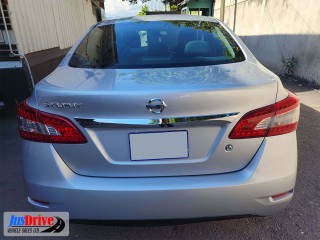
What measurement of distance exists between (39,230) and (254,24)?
10209 millimetres

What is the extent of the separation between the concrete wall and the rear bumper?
5300 millimetres

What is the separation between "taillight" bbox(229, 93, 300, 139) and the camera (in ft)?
5.16

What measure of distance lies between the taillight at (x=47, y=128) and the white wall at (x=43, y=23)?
345cm

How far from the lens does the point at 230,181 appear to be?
1612mm

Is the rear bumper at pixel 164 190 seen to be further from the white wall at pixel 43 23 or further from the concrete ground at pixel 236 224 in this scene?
the white wall at pixel 43 23

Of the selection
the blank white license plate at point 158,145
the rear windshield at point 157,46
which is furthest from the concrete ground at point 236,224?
the rear windshield at point 157,46

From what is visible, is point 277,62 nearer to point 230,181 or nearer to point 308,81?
point 308,81

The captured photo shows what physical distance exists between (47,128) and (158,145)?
62 centimetres

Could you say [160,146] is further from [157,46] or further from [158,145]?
[157,46]

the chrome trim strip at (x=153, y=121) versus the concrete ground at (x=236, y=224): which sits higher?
the chrome trim strip at (x=153, y=121)

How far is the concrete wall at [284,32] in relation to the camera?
6277mm

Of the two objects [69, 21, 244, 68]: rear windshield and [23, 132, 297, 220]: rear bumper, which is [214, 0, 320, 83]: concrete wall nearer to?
[69, 21, 244, 68]: rear windshield

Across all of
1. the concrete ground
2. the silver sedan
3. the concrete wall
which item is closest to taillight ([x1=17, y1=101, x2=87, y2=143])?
the silver sedan

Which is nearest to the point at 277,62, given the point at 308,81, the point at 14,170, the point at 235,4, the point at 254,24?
the point at 308,81
